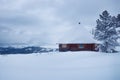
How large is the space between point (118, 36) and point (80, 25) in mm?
14052

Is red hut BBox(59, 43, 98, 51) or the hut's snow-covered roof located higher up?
the hut's snow-covered roof

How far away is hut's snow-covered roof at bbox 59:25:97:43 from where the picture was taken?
1613 inches

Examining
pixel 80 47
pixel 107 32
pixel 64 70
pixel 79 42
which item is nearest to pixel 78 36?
pixel 79 42

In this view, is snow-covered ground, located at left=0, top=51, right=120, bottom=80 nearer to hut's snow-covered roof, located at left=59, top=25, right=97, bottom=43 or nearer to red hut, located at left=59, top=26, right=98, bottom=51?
red hut, located at left=59, top=26, right=98, bottom=51

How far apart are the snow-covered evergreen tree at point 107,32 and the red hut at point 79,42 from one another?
690 centimetres

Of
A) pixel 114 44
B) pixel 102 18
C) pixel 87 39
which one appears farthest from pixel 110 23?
pixel 87 39

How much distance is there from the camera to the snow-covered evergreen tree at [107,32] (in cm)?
3247

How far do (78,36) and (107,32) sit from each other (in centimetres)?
945

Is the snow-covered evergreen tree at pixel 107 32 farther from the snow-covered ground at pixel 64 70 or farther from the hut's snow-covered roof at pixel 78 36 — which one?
the snow-covered ground at pixel 64 70

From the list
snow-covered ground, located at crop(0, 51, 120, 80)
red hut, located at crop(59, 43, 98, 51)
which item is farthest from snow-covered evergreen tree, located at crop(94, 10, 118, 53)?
snow-covered ground, located at crop(0, 51, 120, 80)

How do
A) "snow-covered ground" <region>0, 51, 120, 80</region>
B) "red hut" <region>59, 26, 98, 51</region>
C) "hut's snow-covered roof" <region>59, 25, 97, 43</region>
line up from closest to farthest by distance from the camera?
1. "snow-covered ground" <region>0, 51, 120, 80</region>
2. "red hut" <region>59, 26, 98, 51</region>
3. "hut's snow-covered roof" <region>59, 25, 97, 43</region>

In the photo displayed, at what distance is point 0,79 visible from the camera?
39.0 feet

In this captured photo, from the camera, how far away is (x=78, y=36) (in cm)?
4144

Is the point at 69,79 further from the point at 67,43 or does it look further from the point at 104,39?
the point at 67,43
